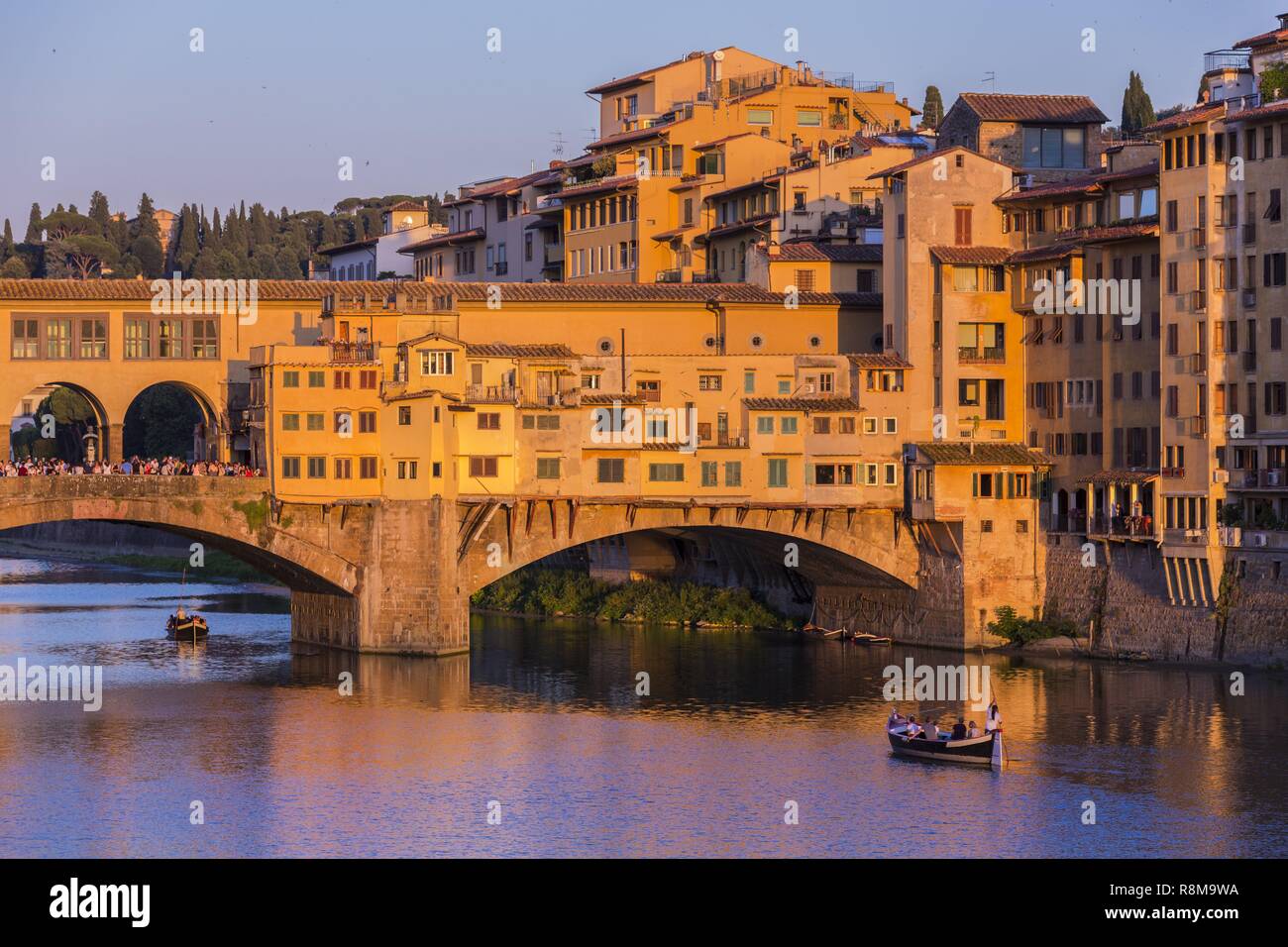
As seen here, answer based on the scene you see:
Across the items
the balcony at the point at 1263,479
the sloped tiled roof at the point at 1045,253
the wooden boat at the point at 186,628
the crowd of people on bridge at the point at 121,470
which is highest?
the sloped tiled roof at the point at 1045,253

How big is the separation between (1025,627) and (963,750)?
2136 cm

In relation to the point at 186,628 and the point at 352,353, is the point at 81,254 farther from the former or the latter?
the point at 352,353

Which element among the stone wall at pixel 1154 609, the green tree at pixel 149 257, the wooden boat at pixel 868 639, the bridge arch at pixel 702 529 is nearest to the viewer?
the stone wall at pixel 1154 609

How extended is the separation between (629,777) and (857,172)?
45.7 m

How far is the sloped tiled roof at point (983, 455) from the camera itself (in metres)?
90.0

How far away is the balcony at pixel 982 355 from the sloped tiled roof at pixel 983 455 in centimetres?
298

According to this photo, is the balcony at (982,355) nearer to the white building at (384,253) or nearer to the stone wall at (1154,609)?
the stone wall at (1154,609)

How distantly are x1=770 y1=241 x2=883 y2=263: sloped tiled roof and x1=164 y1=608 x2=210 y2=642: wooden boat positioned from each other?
88.4ft

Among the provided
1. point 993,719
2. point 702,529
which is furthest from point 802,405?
point 993,719

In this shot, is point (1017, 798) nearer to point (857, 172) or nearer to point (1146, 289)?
point (1146, 289)

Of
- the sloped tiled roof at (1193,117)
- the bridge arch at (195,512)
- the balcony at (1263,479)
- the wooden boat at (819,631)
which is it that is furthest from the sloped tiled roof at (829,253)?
the balcony at (1263,479)
